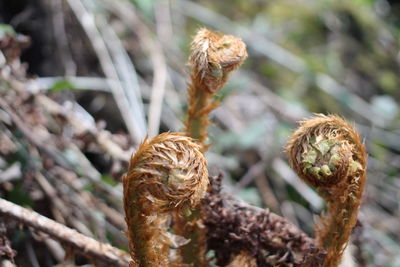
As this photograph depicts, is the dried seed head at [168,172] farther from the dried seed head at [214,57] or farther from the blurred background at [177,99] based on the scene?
the blurred background at [177,99]

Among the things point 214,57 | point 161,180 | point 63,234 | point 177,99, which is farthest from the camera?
point 177,99

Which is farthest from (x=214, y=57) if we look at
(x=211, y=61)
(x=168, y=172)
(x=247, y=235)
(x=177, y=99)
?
(x=177, y=99)

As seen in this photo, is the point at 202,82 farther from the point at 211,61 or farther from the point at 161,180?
the point at 161,180

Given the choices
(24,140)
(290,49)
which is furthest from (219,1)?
(24,140)

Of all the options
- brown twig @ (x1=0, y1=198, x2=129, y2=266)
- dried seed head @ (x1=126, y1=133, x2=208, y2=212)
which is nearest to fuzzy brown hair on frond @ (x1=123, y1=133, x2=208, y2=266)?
dried seed head @ (x1=126, y1=133, x2=208, y2=212)

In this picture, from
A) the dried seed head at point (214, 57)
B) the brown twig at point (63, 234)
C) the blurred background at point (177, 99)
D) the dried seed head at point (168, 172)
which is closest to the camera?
the dried seed head at point (168, 172)

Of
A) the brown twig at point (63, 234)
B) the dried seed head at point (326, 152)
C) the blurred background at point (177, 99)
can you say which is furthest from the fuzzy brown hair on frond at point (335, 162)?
the brown twig at point (63, 234)

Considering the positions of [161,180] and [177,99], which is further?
[177,99]

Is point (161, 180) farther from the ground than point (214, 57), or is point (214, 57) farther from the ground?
point (214, 57)
